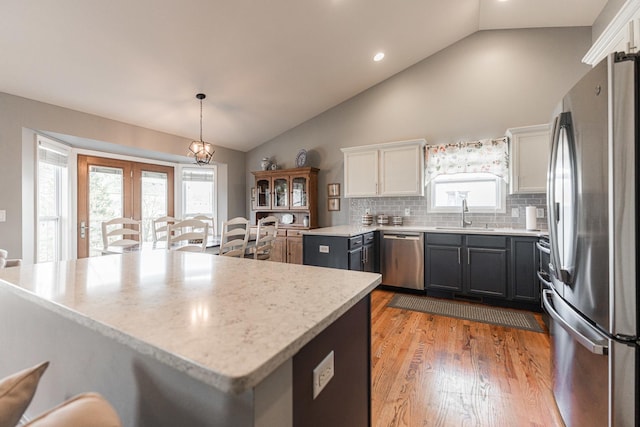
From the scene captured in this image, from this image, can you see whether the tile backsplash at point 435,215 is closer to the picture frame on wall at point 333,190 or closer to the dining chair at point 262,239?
the picture frame on wall at point 333,190

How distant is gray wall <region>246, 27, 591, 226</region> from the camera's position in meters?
3.61

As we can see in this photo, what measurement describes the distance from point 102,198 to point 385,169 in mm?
4158

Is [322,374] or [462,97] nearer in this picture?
[322,374]

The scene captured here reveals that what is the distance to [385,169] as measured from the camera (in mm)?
4227

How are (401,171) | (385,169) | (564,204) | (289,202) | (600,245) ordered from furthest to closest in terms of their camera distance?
1. (289,202)
2. (385,169)
3. (401,171)
4. (564,204)
5. (600,245)

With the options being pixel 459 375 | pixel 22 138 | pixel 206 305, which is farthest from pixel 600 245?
pixel 22 138

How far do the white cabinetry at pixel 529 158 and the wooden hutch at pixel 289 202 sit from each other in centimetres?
290

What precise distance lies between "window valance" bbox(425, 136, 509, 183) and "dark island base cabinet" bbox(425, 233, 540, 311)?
3.20ft

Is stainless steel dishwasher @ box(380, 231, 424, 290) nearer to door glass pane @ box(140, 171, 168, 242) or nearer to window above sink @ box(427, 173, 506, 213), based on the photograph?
window above sink @ box(427, 173, 506, 213)

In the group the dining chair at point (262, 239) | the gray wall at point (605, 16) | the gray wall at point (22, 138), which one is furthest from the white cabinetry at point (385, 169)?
the gray wall at point (22, 138)

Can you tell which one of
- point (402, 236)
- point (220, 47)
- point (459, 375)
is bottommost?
point (459, 375)

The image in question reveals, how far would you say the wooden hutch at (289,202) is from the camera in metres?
4.96

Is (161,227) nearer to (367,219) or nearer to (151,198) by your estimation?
(151,198)

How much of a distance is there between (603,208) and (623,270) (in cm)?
24
